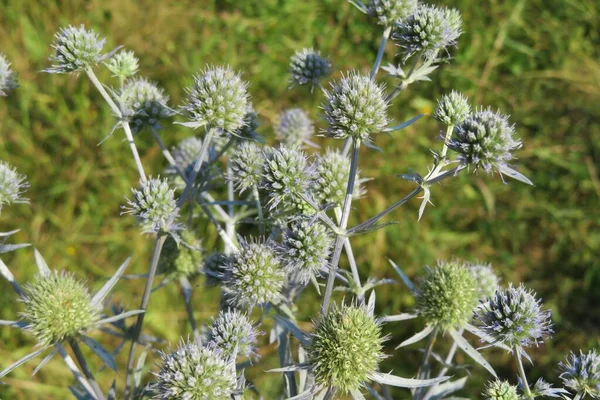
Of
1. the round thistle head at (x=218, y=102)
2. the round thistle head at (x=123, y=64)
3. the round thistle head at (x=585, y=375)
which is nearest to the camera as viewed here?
the round thistle head at (x=585, y=375)

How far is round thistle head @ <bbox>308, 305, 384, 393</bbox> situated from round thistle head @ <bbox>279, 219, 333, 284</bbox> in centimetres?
14

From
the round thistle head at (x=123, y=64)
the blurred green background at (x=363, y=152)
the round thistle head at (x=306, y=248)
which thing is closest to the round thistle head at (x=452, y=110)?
the round thistle head at (x=306, y=248)

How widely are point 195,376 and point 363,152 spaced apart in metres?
2.54

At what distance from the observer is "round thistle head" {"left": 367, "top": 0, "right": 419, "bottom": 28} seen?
1.80 metres

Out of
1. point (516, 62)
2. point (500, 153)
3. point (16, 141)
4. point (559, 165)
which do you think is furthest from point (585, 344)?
point (16, 141)

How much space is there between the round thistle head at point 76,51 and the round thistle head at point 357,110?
2.34 feet

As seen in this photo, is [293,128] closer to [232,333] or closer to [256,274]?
[256,274]

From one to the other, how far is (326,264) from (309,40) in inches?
106

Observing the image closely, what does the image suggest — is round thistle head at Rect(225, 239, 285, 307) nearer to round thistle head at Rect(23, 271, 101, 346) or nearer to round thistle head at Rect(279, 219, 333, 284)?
round thistle head at Rect(279, 219, 333, 284)

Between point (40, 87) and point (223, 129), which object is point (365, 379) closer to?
point (223, 129)

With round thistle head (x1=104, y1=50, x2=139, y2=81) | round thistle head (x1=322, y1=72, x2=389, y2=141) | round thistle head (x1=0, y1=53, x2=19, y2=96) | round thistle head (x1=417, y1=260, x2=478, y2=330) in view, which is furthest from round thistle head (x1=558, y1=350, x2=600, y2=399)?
round thistle head (x1=0, y1=53, x2=19, y2=96)

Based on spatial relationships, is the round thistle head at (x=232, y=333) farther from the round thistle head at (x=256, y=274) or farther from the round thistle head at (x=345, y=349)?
the round thistle head at (x=345, y=349)

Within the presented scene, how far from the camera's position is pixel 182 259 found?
1.79 metres

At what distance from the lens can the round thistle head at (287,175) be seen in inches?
55.2
